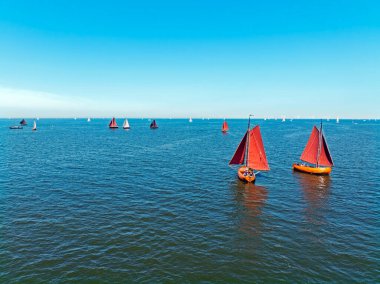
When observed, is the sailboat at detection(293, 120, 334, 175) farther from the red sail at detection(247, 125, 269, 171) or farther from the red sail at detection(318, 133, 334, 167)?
the red sail at detection(247, 125, 269, 171)

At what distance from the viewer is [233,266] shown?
74.3ft

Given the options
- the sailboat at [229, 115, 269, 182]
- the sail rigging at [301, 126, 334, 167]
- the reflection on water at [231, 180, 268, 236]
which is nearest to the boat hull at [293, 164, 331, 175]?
the sail rigging at [301, 126, 334, 167]

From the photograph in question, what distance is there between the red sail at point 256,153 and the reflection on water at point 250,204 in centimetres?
637

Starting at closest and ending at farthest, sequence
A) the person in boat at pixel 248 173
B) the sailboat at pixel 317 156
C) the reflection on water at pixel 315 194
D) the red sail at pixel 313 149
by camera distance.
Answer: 1. the reflection on water at pixel 315 194
2. the person in boat at pixel 248 173
3. the sailboat at pixel 317 156
4. the red sail at pixel 313 149

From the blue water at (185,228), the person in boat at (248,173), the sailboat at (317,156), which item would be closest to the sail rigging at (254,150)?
the person in boat at (248,173)

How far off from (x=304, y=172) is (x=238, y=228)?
120ft

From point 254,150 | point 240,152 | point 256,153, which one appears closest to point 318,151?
point 256,153

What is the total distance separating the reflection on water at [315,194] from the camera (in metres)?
34.4

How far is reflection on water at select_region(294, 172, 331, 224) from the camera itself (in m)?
34.4

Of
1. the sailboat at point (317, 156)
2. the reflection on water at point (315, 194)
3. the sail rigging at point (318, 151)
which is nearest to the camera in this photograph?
the reflection on water at point (315, 194)

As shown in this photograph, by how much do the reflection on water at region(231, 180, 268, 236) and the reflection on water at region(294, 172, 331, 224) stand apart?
6650 mm

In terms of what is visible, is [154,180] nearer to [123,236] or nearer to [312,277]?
[123,236]

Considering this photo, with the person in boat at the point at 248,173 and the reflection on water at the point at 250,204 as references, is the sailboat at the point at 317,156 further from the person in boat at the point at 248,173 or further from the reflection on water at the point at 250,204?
the reflection on water at the point at 250,204

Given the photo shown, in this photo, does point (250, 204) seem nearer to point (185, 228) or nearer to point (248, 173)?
point (248, 173)
